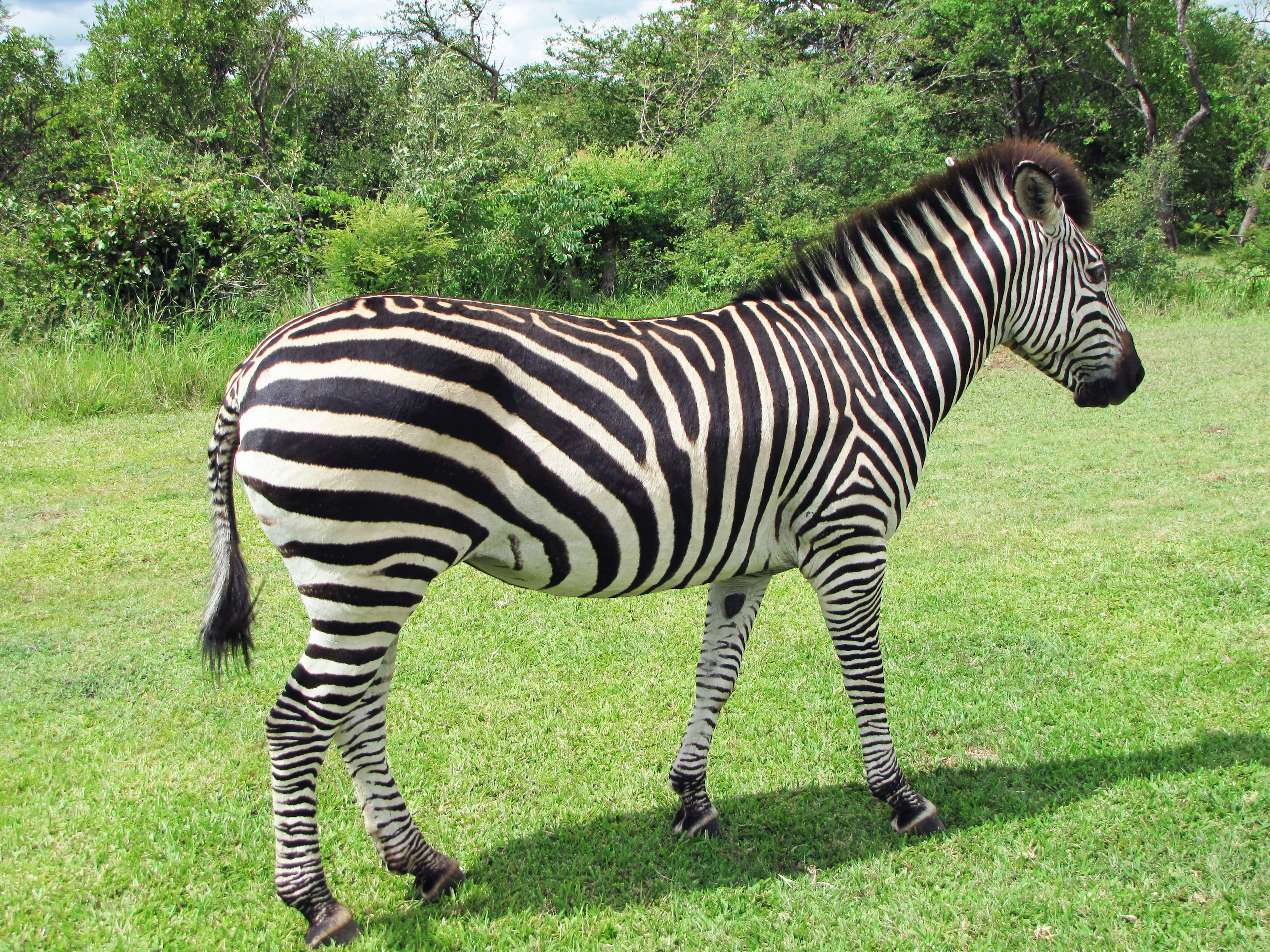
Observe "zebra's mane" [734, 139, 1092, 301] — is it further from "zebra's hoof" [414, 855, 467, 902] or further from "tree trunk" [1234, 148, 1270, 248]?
"tree trunk" [1234, 148, 1270, 248]

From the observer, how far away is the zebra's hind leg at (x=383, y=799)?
333 centimetres

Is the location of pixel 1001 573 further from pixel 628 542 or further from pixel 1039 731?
pixel 628 542

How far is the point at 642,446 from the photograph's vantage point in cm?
309

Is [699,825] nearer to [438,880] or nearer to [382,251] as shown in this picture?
[438,880]

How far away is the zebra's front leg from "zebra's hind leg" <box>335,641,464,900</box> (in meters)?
1.04

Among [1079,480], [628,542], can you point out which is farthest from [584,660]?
[1079,480]

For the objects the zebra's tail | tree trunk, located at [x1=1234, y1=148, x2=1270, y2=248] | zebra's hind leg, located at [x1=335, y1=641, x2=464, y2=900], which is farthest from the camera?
tree trunk, located at [x1=1234, y1=148, x2=1270, y2=248]

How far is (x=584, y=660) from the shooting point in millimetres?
5445

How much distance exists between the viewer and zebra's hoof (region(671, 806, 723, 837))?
12.5ft

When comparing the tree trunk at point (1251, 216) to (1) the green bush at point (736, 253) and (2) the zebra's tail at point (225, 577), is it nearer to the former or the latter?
(1) the green bush at point (736, 253)

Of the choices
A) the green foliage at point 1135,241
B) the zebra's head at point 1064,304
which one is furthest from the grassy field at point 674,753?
the green foliage at point 1135,241

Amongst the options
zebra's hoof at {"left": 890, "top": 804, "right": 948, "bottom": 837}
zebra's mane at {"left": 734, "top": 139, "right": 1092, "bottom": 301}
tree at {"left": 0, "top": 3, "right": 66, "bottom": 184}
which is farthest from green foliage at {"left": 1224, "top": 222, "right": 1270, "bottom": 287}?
tree at {"left": 0, "top": 3, "right": 66, "bottom": 184}

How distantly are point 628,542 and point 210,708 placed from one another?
3042 millimetres

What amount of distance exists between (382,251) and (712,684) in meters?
11.5
